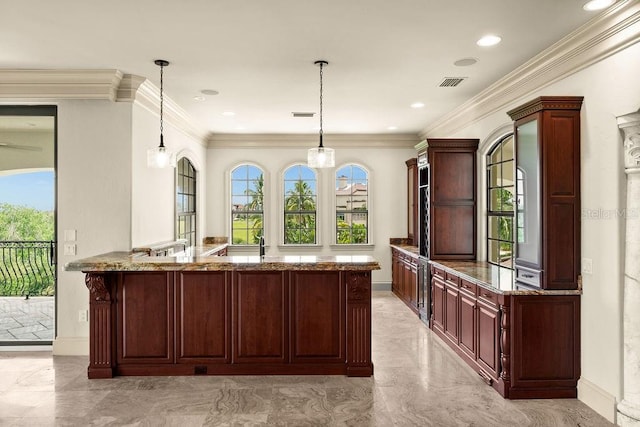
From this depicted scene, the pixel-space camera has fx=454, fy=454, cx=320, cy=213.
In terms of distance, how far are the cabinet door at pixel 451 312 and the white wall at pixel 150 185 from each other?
338cm

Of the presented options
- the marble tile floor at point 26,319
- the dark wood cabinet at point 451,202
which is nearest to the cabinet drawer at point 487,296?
the dark wood cabinet at point 451,202

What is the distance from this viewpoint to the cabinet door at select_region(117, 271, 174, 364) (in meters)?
3.99

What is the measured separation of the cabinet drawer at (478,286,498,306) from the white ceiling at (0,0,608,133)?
6.66 feet

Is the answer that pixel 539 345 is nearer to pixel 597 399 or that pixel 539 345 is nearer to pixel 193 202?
pixel 597 399

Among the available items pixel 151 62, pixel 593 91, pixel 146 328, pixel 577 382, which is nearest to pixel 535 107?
pixel 593 91

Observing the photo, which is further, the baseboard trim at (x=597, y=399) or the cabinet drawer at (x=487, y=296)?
the cabinet drawer at (x=487, y=296)

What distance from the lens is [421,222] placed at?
6.07m

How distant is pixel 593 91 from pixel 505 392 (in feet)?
7.81

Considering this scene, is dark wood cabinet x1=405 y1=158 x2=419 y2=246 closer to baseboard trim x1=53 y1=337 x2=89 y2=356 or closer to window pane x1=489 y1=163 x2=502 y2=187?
window pane x1=489 y1=163 x2=502 y2=187

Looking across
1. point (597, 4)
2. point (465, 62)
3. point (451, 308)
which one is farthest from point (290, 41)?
point (451, 308)

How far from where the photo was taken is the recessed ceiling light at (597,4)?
2861 mm

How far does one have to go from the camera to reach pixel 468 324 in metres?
4.37

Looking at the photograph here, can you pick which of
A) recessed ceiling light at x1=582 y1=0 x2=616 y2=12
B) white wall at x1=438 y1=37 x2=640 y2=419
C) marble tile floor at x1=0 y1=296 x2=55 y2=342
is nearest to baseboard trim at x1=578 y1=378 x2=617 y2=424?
white wall at x1=438 y1=37 x2=640 y2=419

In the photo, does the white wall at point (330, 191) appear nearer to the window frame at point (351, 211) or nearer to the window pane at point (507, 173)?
the window frame at point (351, 211)
